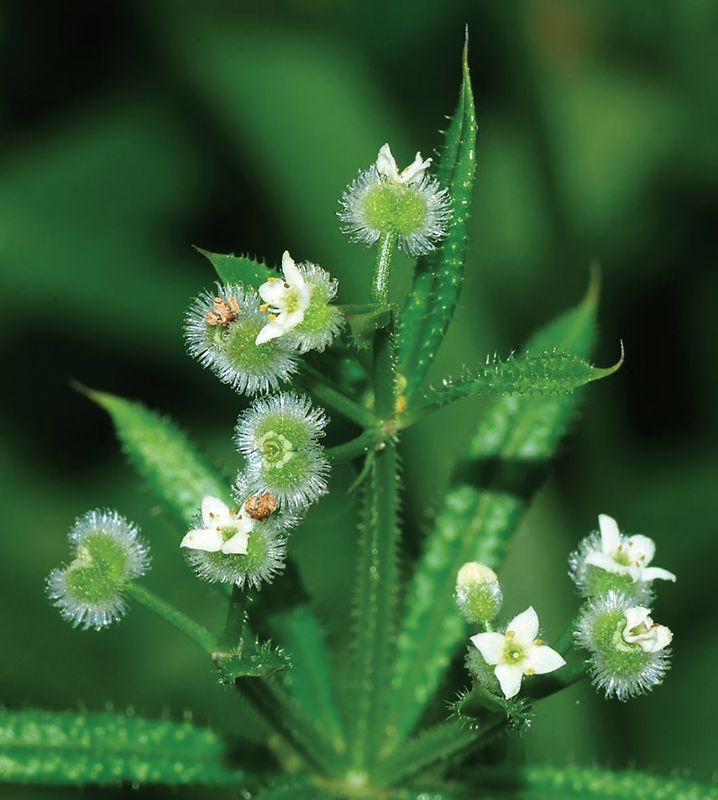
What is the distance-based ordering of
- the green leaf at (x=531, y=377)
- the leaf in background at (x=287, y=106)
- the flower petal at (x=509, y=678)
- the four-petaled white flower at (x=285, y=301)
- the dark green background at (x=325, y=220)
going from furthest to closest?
the leaf in background at (x=287, y=106), the dark green background at (x=325, y=220), the green leaf at (x=531, y=377), the four-petaled white flower at (x=285, y=301), the flower petal at (x=509, y=678)

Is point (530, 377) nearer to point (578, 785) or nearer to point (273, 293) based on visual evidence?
point (273, 293)

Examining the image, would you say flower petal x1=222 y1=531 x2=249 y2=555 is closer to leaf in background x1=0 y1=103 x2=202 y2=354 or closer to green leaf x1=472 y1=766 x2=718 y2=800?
green leaf x1=472 y1=766 x2=718 y2=800

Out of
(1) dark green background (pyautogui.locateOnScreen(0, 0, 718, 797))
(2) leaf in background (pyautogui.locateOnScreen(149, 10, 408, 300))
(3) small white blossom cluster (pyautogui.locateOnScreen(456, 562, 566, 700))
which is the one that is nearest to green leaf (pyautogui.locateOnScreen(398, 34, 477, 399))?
(3) small white blossom cluster (pyautogui.locateOnScreen(456, 562, 566, 700))

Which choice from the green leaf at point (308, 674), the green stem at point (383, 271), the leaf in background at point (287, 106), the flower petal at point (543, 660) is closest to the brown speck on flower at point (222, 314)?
the green stem at point (383, 271)

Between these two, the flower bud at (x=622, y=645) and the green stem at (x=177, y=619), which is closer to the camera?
the flower bud at (x=622, y=645)

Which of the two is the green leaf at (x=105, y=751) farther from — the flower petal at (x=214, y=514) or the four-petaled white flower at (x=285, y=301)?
the four-petaled white flower at (x=285, y=301)

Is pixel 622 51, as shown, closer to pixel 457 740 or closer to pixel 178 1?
pixel 178 1

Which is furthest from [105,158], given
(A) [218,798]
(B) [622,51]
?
(A) [218,798]
